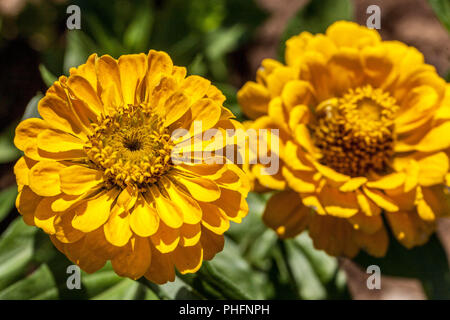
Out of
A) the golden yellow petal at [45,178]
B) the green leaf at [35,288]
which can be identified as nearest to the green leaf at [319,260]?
the green leaf at [35,288]

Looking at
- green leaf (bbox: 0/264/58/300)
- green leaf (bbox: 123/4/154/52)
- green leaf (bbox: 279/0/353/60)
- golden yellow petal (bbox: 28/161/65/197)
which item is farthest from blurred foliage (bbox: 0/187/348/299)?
green leaf (bbox: 123/4/154/52)

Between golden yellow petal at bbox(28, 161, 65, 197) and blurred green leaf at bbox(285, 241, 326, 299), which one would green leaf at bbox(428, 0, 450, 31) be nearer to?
blurred green leaf at bbox(285, 241, 326, 299)

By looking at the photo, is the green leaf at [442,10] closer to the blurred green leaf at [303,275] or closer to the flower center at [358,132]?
the flower center at [358,132]

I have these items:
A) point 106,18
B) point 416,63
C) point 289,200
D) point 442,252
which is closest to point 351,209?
point 289,200

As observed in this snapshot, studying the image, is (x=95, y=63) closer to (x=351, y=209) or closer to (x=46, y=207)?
(x=46, y=207)

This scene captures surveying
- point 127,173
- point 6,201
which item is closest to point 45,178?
point 127,173

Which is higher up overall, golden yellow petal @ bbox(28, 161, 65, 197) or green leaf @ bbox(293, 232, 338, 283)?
golden yellow petal @ bbox(28, 161, 65, 197)

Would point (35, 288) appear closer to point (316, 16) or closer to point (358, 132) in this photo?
point (358, 132)
